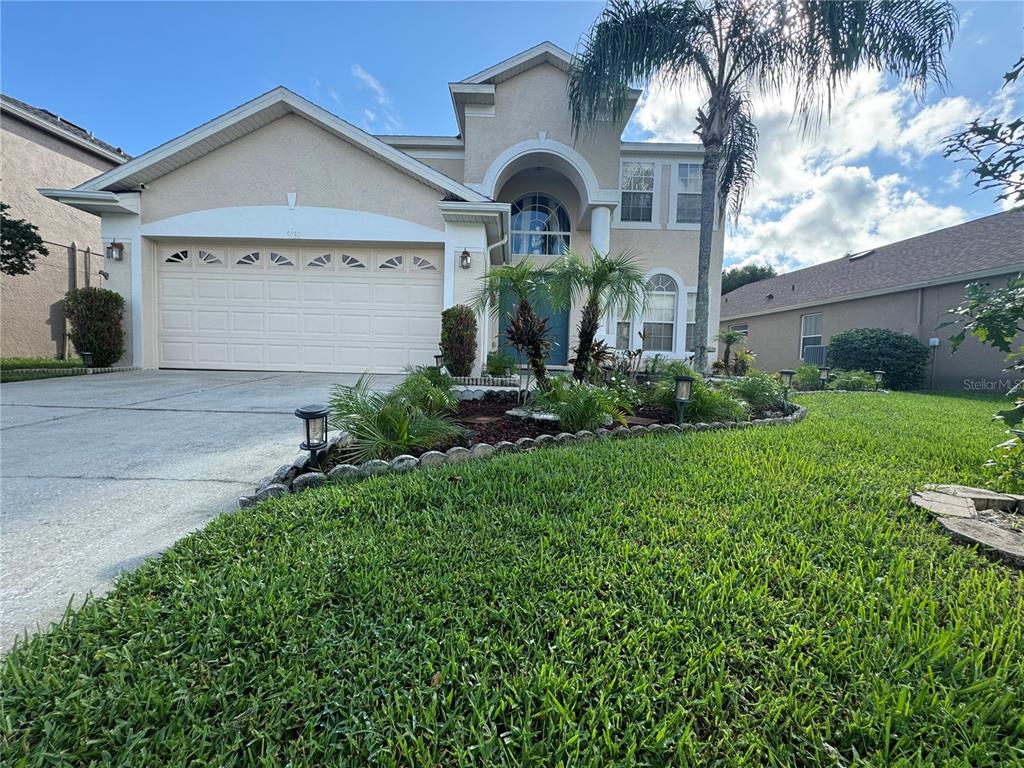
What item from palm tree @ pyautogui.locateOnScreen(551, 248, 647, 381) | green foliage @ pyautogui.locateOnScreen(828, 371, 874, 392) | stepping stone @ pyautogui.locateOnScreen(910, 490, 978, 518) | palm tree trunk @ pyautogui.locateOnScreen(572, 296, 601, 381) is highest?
palm tree @ pyautogui.locateOnScreen(551, 248, 647, 381)

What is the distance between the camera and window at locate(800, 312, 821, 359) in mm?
15671

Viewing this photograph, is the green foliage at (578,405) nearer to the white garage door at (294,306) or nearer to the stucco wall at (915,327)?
the white garage door at (294,306)

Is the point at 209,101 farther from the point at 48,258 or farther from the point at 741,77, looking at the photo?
the point at 741,77

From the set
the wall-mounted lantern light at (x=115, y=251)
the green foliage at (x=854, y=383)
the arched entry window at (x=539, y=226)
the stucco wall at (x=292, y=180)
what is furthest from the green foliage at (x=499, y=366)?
the green foliage at (x=854, y=383)

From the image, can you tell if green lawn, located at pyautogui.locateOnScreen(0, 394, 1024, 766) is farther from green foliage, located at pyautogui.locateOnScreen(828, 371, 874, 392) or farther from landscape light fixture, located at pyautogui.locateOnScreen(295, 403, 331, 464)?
green foliage, located at pyautogui.locateOnScreen(828, 371, 874, 392)

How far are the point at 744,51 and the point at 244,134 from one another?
33.7ft

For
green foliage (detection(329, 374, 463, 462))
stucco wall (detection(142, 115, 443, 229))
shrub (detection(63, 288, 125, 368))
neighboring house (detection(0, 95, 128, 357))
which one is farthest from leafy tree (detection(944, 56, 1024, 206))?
neighboring house (detection(0, 95, 128, 357))

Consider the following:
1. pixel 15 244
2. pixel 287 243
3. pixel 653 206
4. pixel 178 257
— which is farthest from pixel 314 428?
pixel 653 206

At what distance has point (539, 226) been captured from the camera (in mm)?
11875

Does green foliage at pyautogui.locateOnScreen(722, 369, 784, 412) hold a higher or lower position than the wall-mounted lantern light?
lower

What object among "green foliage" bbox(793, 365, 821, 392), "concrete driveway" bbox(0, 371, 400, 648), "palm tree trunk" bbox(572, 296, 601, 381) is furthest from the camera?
"green foliage" bbox(793, 365, 821, 392)

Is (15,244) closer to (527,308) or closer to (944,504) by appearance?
(527,308)

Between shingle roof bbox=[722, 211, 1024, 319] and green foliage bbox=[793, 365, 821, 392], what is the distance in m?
4.66

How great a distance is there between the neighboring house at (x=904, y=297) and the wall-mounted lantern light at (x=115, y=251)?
55.4ft
